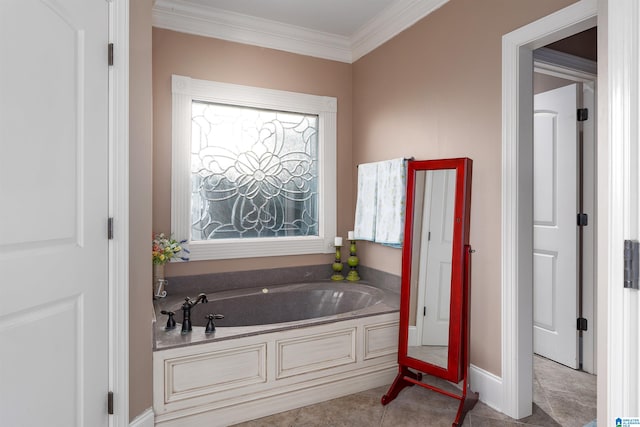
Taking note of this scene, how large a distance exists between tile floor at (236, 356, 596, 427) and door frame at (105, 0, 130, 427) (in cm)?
76

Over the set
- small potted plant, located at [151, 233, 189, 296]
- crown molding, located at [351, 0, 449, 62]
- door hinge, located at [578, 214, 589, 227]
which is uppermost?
crown molding, located at [351, 0, 449, 62]

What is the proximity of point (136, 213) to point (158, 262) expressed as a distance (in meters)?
0.87

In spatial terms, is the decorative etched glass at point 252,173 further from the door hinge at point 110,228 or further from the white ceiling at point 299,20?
the door hinge at point 110,228

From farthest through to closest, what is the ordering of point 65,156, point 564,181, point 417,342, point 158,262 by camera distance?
point 564,181, point 158,262, point 417,342, point 65,156

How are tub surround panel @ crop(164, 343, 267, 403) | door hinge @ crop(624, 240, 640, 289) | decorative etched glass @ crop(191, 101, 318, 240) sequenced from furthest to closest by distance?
decorative etched glass @ crop(191, 101, 318, 240) < tub surround panel @ crop(164, 343, 267, 403) < door hinge @ crop(624, 240, 640, 289)

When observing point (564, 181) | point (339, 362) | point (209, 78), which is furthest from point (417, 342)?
point (209, 78)

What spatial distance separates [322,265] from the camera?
353 centimetres

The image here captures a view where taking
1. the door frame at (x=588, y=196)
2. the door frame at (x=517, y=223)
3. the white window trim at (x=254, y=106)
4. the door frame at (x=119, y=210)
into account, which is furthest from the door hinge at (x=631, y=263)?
the white window trim at (x=254, y=106)

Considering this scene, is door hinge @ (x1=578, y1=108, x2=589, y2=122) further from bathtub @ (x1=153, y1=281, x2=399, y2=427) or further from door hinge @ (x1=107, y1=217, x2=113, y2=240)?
door hinge @ (x1=107, y1=217, x2=113, y2=240)

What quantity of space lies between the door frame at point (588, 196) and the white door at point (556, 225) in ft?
0.21

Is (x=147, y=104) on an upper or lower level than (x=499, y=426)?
upper

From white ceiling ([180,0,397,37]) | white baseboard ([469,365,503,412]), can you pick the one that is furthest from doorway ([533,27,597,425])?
white ceiling ([180,0,397,37])

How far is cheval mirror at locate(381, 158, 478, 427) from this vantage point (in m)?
2.18

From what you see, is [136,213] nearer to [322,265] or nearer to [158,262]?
[158,262]
